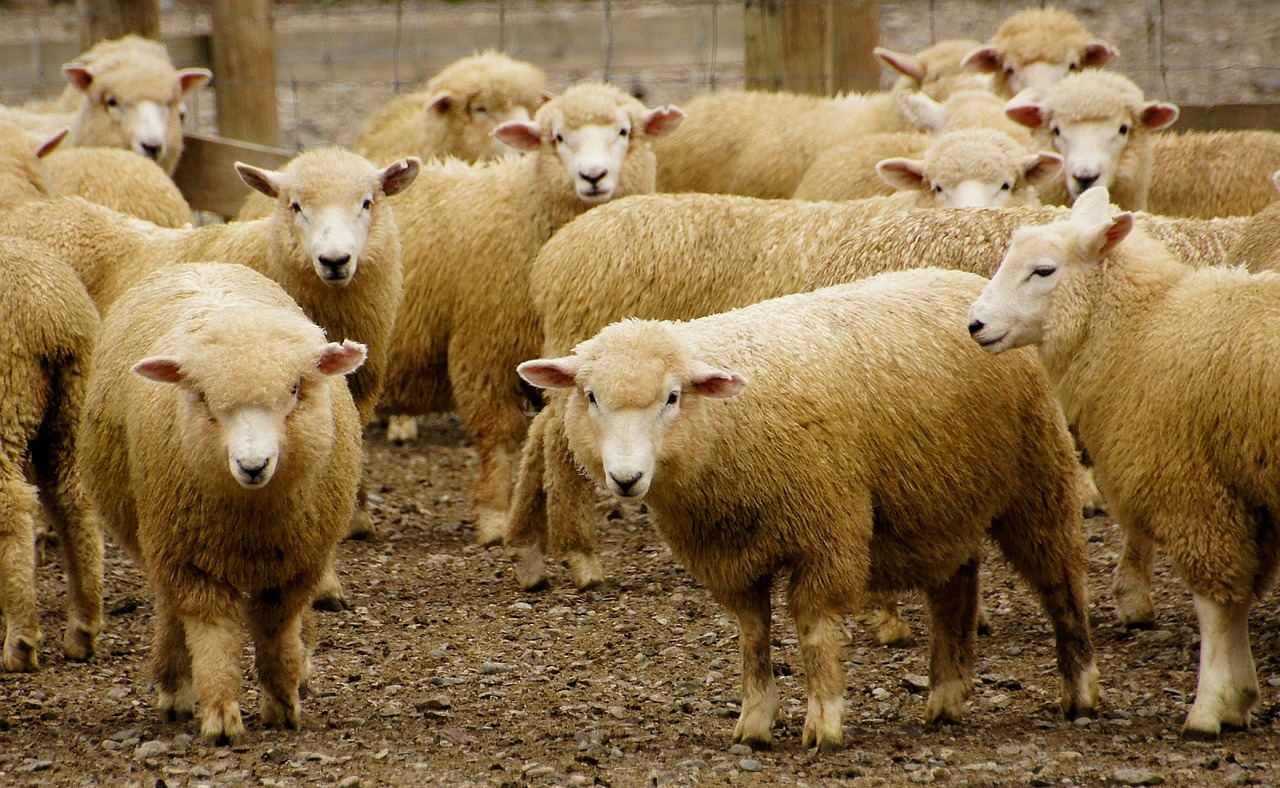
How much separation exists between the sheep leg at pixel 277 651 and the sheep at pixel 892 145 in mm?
3897

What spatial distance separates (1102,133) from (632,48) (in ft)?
21.9

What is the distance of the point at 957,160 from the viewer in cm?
727

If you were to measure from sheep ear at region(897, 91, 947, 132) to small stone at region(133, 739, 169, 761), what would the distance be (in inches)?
229

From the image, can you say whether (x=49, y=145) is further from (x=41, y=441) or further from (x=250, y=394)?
(x=250, y=394)

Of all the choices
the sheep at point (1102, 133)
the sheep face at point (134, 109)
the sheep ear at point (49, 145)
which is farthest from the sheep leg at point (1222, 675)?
the sheep face at point (134, 109)

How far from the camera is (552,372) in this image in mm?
4824

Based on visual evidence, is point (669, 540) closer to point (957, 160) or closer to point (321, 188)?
point (321, 188)

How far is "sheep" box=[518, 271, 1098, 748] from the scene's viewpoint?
15.5ft

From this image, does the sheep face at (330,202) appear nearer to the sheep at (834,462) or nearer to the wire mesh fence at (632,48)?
the sheep at (834,462)

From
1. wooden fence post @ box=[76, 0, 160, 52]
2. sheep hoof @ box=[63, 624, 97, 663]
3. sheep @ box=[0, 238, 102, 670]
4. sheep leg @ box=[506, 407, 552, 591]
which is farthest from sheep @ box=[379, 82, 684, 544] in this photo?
wooden fence post @ box=[76, 0, 160, 52]

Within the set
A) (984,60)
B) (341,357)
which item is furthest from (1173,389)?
(984,60)

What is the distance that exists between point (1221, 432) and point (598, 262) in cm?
294

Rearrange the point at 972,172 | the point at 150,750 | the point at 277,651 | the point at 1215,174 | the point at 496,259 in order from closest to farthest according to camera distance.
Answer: the point at 150,750 < the point at 277,651 < the point at 972,172 < the point at 496,259 < the point at 1215,174

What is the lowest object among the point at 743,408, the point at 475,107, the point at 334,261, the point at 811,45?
the point at 743,408
